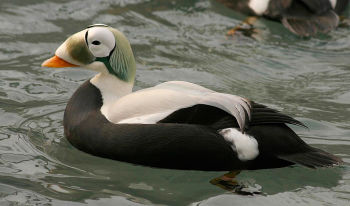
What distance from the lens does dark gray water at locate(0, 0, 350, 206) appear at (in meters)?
4.45

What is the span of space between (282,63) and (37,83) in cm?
211

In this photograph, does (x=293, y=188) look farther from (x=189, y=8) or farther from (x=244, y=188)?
(x=189, y=8)

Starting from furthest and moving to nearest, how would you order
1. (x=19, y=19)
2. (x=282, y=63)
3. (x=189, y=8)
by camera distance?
(x=189, y=8) → (x=19, y=19) → (x=282, y=63)

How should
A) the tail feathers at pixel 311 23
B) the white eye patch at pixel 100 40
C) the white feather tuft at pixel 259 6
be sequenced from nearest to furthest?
the white eye patch at pixel 100 40 < the tail feathers at pixel 311 23 < the white feather tuft at pixel 259 6

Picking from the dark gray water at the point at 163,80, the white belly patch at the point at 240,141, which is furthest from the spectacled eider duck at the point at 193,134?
the dark gray water at the point at 163,80

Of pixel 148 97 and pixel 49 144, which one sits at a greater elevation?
pixel 148 97

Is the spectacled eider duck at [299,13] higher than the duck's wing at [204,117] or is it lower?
higher

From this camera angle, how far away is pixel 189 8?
8180mm

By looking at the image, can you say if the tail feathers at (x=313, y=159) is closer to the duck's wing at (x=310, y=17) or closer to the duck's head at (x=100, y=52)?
the duck's head at (x=100, y=52)

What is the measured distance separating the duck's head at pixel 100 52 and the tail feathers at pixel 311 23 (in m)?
2.82

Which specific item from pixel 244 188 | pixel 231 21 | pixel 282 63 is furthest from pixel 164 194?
pixel 231 21

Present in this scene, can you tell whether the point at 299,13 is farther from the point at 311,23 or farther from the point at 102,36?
the point at 102,36

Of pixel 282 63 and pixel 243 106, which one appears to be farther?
pixel 282 63

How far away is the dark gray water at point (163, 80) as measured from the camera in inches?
175
